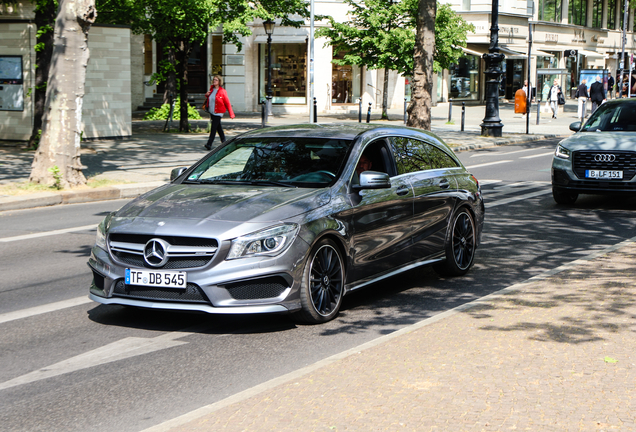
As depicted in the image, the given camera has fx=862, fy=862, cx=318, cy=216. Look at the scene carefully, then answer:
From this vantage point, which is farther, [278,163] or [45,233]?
[45,233]

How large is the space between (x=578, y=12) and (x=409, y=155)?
61.7 meters

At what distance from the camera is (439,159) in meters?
8.56

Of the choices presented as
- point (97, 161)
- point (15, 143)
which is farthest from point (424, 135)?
point (15, 143)

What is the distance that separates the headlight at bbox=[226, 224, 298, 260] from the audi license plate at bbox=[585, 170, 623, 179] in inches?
330

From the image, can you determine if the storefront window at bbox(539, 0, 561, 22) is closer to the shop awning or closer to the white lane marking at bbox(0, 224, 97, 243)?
the shop awning

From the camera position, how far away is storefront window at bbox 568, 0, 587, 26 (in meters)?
63.8

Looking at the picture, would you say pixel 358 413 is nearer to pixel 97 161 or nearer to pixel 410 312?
pixel 410 312

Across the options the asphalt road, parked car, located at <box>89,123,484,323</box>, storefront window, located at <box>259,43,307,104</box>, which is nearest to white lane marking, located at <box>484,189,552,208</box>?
the asphalt road

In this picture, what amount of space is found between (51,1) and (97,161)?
4773mm

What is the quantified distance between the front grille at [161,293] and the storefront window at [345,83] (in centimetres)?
4001

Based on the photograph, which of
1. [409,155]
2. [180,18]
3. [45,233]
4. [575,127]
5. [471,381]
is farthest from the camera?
[180,18]

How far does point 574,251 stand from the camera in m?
9.88

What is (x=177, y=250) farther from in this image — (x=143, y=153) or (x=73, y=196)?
(x=143, y=153)

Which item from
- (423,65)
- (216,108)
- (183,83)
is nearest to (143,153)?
(216,108)
